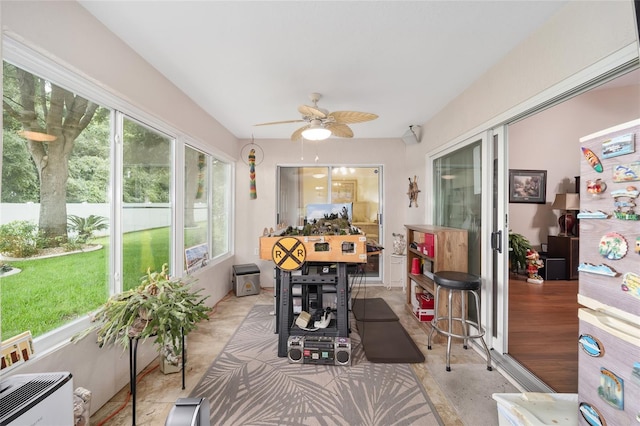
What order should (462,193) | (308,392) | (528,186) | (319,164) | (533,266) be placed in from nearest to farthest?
1. (308,392)
2. (462,193)
3. (533,266)
4. (319,164)
5. (528,186)

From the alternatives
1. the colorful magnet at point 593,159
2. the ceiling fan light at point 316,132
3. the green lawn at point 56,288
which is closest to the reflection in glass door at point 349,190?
the ceiling fan light at point 316,132

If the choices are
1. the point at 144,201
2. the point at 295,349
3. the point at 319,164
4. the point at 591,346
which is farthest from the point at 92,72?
the point at 319,164

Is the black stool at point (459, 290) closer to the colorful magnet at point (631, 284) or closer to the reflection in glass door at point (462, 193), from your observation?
the reflection in glass door at point (462, 193)

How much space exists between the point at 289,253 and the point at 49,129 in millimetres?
1738

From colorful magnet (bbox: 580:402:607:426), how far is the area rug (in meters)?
0.79

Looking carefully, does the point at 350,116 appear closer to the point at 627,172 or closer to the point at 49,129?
the point at 627,172

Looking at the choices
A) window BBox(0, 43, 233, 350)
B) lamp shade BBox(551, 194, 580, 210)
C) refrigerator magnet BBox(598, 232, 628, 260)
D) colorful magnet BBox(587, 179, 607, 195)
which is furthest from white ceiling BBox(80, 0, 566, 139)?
lamp shade BBox(551, 194, 580, 210)

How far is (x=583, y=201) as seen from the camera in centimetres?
122

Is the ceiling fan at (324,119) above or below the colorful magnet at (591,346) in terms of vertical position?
above

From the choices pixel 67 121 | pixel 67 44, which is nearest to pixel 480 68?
pixel 67 44

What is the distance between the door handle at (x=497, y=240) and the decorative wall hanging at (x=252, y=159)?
339 centimetres

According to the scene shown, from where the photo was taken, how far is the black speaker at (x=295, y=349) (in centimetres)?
221

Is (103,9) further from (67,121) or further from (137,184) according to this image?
(137,184)

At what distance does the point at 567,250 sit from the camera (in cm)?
436
